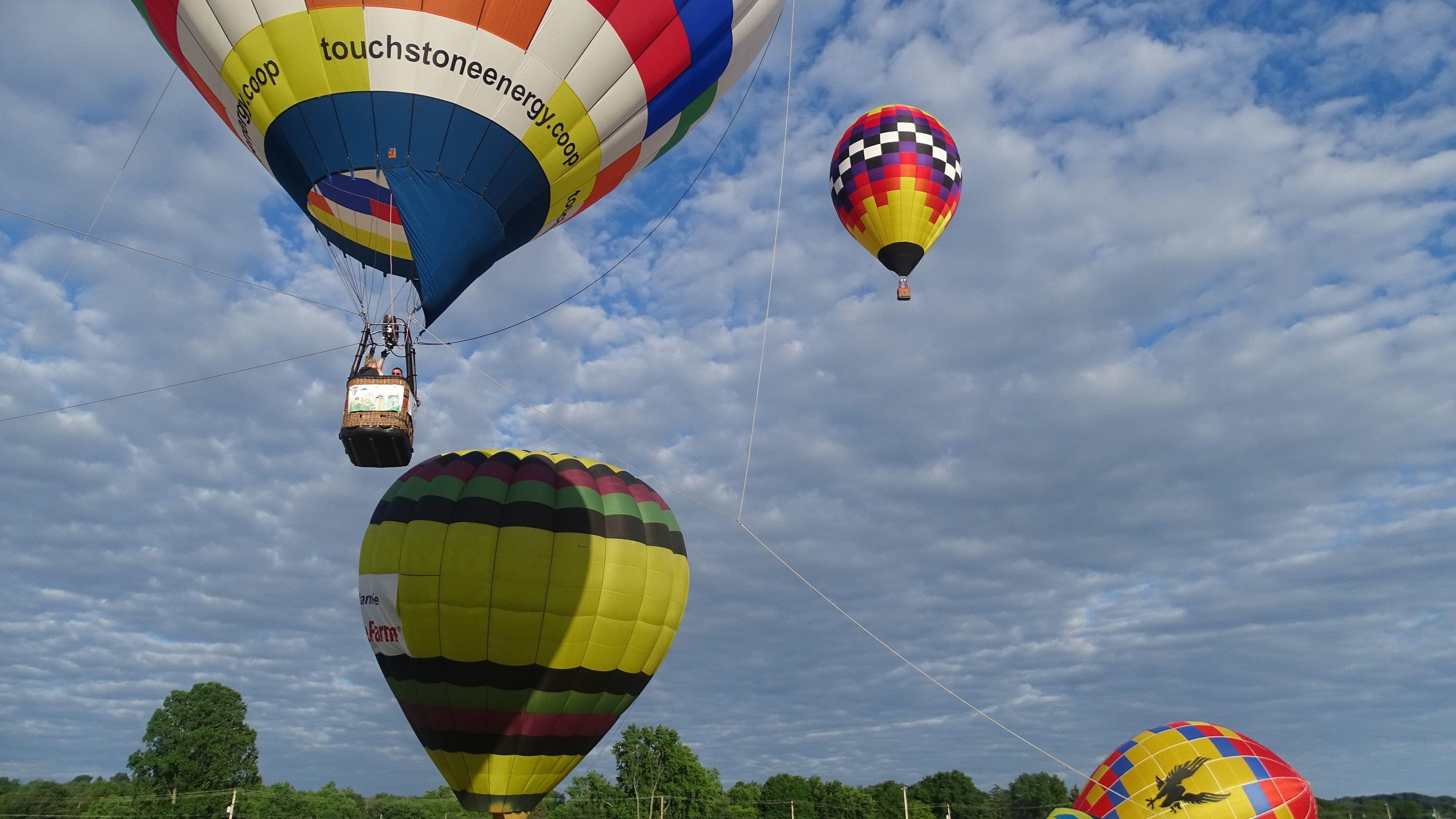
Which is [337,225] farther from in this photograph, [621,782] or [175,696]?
[175,696]

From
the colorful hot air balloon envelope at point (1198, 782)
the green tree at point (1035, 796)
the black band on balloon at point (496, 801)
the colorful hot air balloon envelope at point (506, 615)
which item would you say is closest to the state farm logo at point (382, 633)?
the colorful hot air balloon envelope at point (506, 615)

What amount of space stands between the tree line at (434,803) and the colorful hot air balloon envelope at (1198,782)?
107 feet

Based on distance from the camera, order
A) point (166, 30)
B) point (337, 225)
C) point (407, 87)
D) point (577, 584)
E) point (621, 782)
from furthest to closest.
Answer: point (621, 782) < point (577, 584) < point (337, 225) < point (166, 30) < point (407, 87)

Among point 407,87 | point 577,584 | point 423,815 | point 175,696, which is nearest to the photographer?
point 407,87

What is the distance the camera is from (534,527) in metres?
17.2

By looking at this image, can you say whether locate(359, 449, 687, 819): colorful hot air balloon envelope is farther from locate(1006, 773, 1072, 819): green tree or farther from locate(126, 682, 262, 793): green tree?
locate(1006, 773, 1072, 819): green tree

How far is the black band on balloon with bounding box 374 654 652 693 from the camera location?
16.8m

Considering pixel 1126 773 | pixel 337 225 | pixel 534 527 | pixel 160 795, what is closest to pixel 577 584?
pixel 534 527

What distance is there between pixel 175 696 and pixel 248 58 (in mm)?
50695

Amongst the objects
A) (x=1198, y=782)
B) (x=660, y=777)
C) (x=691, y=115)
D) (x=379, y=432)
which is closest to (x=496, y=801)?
(x=379, y=432)

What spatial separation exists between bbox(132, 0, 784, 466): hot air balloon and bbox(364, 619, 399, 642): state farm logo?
7407mm

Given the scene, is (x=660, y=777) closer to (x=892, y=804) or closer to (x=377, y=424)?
(x=892, y=804)

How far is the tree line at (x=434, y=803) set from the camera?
46.9 meters

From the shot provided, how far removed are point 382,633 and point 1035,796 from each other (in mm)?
71043
